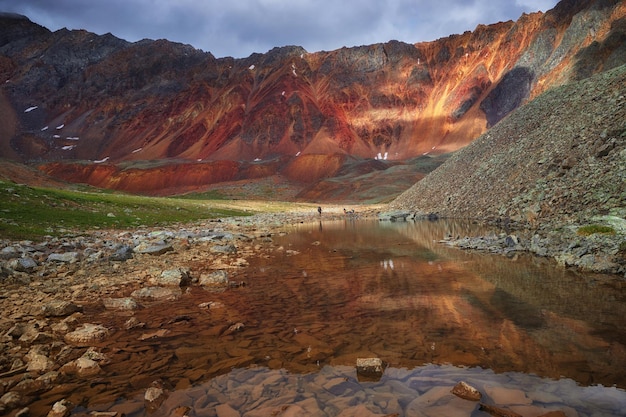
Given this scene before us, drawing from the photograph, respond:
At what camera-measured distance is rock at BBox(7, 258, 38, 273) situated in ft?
41.4

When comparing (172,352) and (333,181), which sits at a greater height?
(333,181)

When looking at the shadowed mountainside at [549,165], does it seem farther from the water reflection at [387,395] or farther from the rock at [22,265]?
the rock at [22,265]

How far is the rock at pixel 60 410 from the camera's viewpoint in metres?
4.87

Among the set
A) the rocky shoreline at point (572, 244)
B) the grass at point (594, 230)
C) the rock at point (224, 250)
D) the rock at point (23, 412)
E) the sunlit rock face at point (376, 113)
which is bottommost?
the rock at point (23, 412)

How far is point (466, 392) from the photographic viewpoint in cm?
511

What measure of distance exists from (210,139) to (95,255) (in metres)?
184

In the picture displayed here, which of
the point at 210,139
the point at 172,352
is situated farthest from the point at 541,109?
the point at 210,139

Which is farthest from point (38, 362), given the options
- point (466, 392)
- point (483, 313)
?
point (483, 313)

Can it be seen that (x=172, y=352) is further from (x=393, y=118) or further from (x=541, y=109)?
(x=393, y=118)

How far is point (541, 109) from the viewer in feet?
127

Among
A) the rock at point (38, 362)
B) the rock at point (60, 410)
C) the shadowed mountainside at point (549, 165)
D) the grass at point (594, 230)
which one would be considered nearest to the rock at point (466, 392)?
the rock at point (60, 410)

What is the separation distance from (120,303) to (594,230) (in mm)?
17824

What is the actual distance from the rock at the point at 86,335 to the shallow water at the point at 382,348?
0.32m

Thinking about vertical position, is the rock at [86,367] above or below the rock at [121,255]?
below
